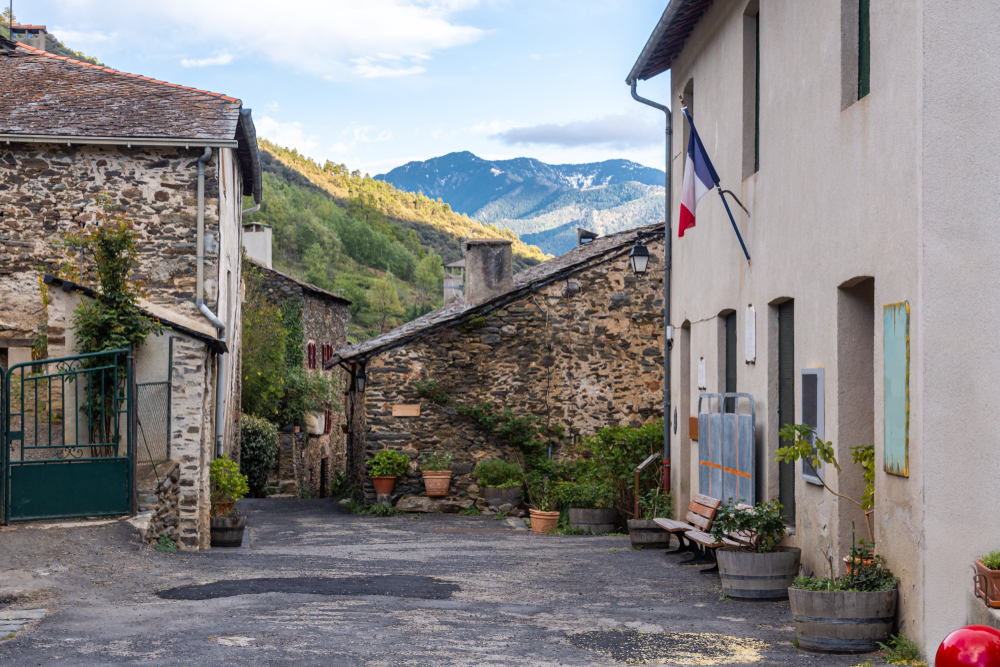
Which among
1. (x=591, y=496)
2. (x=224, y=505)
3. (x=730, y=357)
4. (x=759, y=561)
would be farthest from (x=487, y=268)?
(x=759, y=561)

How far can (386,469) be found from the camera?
16141mm

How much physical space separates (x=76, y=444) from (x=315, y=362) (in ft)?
57.2

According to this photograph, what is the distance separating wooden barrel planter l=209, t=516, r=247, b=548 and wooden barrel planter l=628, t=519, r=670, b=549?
15.5ft

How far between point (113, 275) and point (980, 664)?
363 inches

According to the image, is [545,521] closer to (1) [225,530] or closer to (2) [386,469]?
(2) [386,469]

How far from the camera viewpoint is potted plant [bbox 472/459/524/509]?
16.1 meters

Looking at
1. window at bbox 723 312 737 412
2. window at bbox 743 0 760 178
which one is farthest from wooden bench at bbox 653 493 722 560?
window at bbox 743 0 760 178

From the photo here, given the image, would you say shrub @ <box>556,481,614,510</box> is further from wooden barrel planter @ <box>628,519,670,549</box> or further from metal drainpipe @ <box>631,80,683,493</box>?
wooden barrel planter @ <box>628,519,670,549</box>

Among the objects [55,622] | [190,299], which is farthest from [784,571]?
[190,299]

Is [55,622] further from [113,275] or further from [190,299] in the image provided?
[190,299]

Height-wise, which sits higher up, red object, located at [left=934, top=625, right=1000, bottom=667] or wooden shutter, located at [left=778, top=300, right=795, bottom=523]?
wooden shutter, located at [left=778, top=300, right=795, bottom=523]

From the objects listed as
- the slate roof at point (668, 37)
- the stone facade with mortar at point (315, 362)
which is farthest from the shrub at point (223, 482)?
the stone facade with mortar at point (315, 362)

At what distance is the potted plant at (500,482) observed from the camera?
16078 mm

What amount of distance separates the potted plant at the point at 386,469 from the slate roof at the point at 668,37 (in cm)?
753
